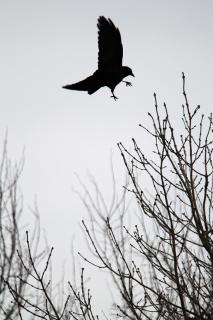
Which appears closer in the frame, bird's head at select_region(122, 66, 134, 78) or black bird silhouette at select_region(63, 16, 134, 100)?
black bird silhouette at select_region(63, 16, 134, 100)

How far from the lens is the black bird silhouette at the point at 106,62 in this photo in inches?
148

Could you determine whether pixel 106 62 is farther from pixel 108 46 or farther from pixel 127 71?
pixel 127 71

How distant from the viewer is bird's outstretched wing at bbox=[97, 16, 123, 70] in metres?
3.74

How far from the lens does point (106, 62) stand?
3.88 meters

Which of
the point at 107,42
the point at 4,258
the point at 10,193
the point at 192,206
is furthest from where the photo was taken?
the point at 10,193

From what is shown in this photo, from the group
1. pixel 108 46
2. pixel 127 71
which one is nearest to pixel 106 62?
pixel 108 46

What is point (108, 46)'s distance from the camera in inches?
150

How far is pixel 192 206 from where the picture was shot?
2180 millimetres

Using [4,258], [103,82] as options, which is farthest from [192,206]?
[4,258]

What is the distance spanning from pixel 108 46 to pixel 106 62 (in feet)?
0.52

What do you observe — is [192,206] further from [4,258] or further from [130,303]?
[4,258]

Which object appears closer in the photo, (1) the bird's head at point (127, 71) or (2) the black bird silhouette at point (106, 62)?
(2) the black bird silhouette at point (106, 62)

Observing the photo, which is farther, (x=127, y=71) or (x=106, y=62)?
(x=127, y=71)

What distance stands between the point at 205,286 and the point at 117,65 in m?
2.41
